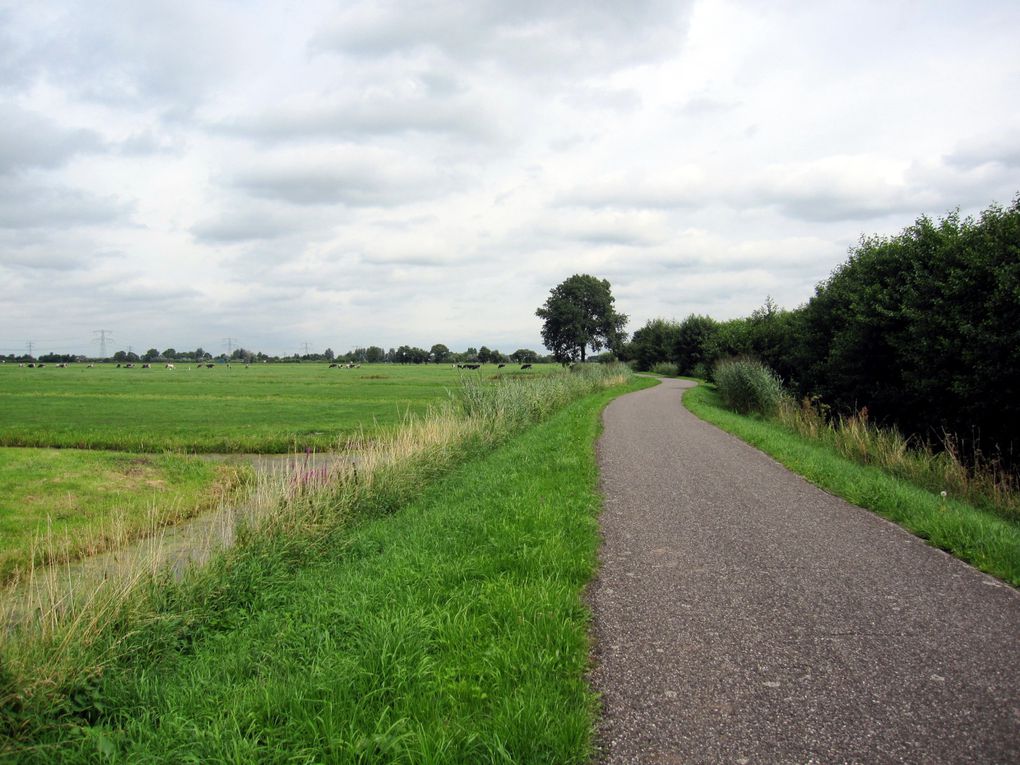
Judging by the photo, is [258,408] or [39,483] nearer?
[39,483]

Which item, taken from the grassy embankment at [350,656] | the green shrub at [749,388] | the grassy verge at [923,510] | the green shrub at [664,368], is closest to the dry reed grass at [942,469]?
the grassy verge at [923,510]

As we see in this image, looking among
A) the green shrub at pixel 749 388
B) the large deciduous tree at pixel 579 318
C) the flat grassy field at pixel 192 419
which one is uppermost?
the large deciduous tree at pixel 579 318

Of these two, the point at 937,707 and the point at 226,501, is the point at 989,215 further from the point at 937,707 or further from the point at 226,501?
the point at 226,501

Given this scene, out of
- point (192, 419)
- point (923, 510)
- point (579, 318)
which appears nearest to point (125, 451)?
point (192, 419)

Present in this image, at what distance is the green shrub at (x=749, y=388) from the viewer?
23.4 m

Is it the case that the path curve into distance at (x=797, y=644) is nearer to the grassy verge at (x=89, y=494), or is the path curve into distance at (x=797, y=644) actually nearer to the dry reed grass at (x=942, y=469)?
the dry reed grass at (x=942, y=469)

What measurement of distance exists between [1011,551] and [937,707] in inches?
130

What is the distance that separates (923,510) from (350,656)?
22.5 feet

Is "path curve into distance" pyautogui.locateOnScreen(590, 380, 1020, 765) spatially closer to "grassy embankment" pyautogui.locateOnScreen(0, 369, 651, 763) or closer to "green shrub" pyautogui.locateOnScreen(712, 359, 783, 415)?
"grassy embankment" pyautogui.locateOnScreen(0, 369, 651, 763)

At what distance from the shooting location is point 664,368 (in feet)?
243

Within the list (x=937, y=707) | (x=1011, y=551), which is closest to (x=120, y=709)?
(x=937, y=707)

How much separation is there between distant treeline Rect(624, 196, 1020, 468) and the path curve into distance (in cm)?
701

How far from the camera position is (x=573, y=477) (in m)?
9.61

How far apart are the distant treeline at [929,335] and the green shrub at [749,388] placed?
5.43 feet
